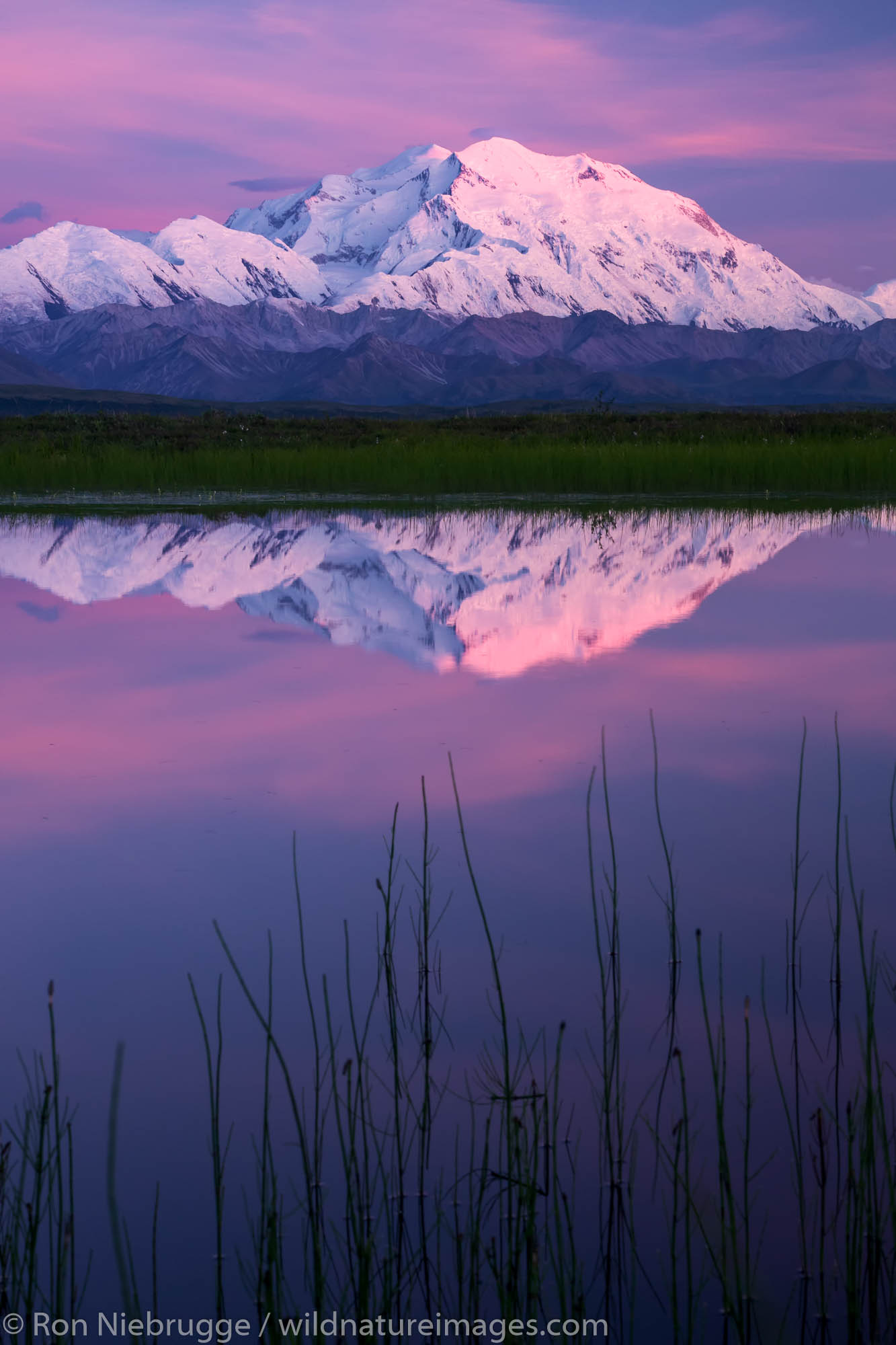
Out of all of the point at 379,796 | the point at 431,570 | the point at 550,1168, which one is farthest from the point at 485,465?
the point at 550,1168

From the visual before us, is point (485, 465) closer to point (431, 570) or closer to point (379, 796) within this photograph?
point (431, 570)

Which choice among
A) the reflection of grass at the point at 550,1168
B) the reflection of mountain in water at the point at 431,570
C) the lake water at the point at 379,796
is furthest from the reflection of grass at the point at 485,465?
the reflection of grass at the point at 550,1168

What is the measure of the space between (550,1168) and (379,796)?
3.00 m

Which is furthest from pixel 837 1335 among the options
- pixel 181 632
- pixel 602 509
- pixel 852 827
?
pixel 602 509

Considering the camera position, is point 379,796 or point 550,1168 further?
point 379,796

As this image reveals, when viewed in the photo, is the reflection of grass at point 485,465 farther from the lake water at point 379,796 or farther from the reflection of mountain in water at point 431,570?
the lake water at point 379,796

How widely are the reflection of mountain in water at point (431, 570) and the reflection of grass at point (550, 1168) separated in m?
4.96

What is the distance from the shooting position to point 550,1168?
140 inches

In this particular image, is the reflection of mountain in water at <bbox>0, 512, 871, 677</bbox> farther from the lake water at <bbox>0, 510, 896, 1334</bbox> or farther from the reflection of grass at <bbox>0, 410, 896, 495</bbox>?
the reflection of grass at <bbox>0, 410, 896, 495</bbox>

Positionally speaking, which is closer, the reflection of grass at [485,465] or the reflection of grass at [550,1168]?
the reflection of grass at [550,1168]

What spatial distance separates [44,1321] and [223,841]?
2.85 m

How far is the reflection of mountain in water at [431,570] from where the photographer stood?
1073 cm

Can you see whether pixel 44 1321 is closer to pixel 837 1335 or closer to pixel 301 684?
pixel 837 1335

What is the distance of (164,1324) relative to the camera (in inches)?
122
